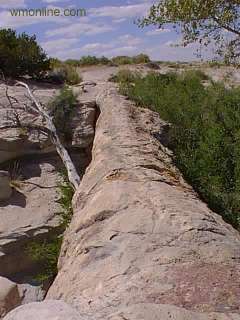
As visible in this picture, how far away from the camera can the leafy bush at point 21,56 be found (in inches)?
656

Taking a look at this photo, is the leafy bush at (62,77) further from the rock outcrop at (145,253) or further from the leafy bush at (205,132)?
the rock outcrop at (145,253)

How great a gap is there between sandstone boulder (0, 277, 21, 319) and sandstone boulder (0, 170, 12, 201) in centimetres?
396

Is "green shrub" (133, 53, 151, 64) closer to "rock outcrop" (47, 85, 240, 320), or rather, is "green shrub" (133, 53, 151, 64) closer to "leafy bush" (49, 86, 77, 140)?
"leafy bush" (49, 86, 77, 140)

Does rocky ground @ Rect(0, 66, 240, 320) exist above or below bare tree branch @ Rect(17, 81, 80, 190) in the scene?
above

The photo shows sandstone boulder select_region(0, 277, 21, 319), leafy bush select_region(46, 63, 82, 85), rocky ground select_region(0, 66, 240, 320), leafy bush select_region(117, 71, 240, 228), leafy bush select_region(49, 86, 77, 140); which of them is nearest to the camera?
rocky ground select_region(0, 66, 240, 320)

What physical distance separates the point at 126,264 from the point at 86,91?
37.2 ft

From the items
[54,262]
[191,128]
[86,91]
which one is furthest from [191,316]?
[86,91]

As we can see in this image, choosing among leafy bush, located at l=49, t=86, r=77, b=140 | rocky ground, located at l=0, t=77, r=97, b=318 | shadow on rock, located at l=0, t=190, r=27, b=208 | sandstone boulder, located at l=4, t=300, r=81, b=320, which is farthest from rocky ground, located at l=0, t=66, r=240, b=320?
leafy bush, located at l=49, t=86, r=77, b=140

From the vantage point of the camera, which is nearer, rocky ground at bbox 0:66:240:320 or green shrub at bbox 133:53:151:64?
rocky ground at bbox 0:66:240:320

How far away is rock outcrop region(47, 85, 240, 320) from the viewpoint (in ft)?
11.6

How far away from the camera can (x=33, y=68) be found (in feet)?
56.6

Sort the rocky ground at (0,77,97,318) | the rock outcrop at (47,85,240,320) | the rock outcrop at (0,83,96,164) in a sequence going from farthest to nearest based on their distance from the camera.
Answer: the rock outcrop at (0,83,96,164)
the rocky ground at (0,77,97,318)
the rock outcrop at (47,85,240,320)

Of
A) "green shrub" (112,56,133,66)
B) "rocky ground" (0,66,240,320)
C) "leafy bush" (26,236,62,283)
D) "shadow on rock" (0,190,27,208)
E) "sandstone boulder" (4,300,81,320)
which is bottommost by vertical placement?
"leafy bush" (26,236,62,283)

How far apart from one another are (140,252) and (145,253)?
0.04 m
